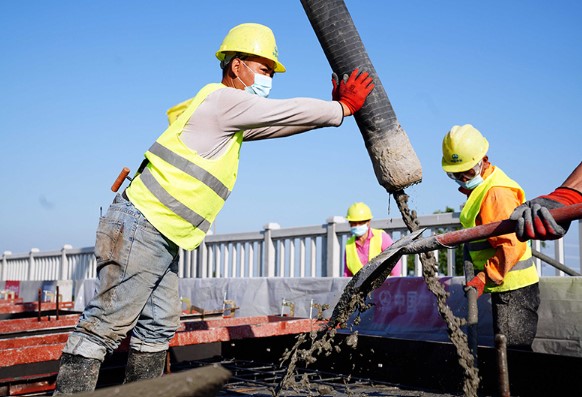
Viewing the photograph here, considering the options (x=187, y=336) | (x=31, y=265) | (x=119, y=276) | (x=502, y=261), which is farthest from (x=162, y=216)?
(x=31, y=265)

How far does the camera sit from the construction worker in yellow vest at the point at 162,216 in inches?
125

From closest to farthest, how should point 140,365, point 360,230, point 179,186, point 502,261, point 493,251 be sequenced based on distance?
point 179,186
point 140,365
point 502,261
point 493,251
point 360,230

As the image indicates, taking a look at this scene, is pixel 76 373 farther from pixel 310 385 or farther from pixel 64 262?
pixel 64 262

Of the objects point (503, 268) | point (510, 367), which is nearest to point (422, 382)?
point (510, 367)

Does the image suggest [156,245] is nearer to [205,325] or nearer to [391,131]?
[391,131]

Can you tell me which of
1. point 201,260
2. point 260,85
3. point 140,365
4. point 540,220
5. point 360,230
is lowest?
point 140,365

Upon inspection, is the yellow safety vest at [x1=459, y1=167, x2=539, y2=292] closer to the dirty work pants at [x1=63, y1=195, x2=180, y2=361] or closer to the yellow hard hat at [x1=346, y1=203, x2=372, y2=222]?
the dirty work pants at [x1=63, y1=195, x2=180, y2=361]

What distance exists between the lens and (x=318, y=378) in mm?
4840

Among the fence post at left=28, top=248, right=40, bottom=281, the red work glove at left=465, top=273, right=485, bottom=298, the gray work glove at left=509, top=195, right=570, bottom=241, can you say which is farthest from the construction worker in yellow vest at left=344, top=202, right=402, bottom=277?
the fence post at left=28, top=248, right=40, bottom=281

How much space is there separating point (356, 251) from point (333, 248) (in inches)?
58.8

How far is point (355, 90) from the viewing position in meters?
3.79

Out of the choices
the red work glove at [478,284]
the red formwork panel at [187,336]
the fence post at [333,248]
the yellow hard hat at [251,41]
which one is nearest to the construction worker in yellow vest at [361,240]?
the fence post at [333,248]

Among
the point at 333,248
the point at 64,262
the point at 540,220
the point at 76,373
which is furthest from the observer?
the point at 64,262

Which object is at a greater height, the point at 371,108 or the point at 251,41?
the point at 251,41
